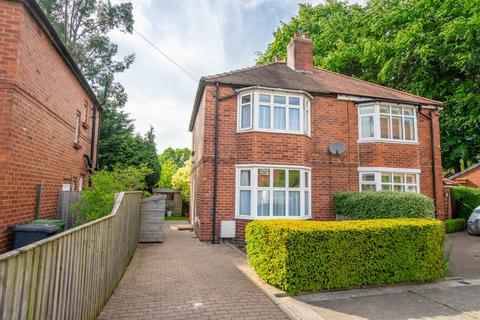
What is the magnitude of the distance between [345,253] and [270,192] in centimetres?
499

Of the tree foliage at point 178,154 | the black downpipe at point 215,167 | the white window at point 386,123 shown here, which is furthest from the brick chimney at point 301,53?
the tree foliage at point 178,154

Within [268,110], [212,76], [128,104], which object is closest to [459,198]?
[268,110]

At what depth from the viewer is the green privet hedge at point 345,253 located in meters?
5.38

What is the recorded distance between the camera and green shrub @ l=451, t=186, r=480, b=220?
52.6 feet

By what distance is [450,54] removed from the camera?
1747 centimetres

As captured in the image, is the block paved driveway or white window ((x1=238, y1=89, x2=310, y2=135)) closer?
the block paved driveway

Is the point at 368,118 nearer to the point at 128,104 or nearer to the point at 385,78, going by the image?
the point at 385,78

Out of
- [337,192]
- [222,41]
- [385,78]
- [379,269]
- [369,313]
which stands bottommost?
[369,313]

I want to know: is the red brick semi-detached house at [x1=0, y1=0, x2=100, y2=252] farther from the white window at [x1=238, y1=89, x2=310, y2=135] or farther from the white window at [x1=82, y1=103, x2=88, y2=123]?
the white window at [x1=238, y1=89, x2=310, y2=135]

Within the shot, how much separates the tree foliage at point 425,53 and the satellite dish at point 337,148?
1069 cm

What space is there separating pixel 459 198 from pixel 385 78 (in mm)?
9003

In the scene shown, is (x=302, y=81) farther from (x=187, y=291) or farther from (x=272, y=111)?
(x=187, y=291)

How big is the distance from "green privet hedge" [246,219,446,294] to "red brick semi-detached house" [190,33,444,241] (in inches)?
166

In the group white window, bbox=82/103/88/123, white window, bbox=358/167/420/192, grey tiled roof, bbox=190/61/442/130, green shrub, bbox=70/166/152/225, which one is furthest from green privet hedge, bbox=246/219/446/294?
white window, bbox=82/103/88/123
